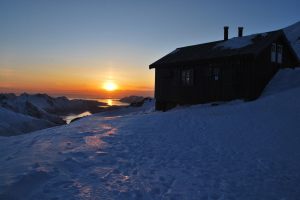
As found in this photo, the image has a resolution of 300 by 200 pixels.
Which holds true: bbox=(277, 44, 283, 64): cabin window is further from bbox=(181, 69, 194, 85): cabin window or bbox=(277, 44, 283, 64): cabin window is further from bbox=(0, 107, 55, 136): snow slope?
bbox=(0, 107, 55, 136): snow slope

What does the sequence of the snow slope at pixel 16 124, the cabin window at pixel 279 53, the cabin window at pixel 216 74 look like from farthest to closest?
the snow slope at pixel 16 124
the cabin window at pixel 279 53
the cabin window at pixel 216 74

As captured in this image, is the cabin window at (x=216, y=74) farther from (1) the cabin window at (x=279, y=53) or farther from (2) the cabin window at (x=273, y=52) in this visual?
(1) the cabin window at (x=279, y=53)

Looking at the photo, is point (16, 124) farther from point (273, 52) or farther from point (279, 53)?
point (279, 53)

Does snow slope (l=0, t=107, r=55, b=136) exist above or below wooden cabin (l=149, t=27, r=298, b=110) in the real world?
below

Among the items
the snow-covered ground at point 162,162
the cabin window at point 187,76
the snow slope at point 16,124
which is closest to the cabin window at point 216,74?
the cabin window at point 187,76

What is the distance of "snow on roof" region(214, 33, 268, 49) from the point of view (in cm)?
2401

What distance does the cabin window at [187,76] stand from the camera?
25.9 metres

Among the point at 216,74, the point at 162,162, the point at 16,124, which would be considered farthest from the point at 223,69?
the point at 16,124

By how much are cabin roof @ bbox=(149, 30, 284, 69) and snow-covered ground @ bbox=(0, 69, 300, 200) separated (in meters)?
8.06

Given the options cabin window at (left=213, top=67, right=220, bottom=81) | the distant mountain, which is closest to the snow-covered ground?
cabin window at (left=213, top=67, right=220, bottom=81)

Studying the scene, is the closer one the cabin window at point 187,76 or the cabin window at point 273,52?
the cabin window at point 273,52

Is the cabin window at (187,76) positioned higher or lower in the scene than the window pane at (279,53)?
lower

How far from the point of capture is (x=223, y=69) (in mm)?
23359

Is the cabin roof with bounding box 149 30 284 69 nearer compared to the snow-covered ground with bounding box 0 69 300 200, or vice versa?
the snow-covered ground with bounding box 0 69 300 200
